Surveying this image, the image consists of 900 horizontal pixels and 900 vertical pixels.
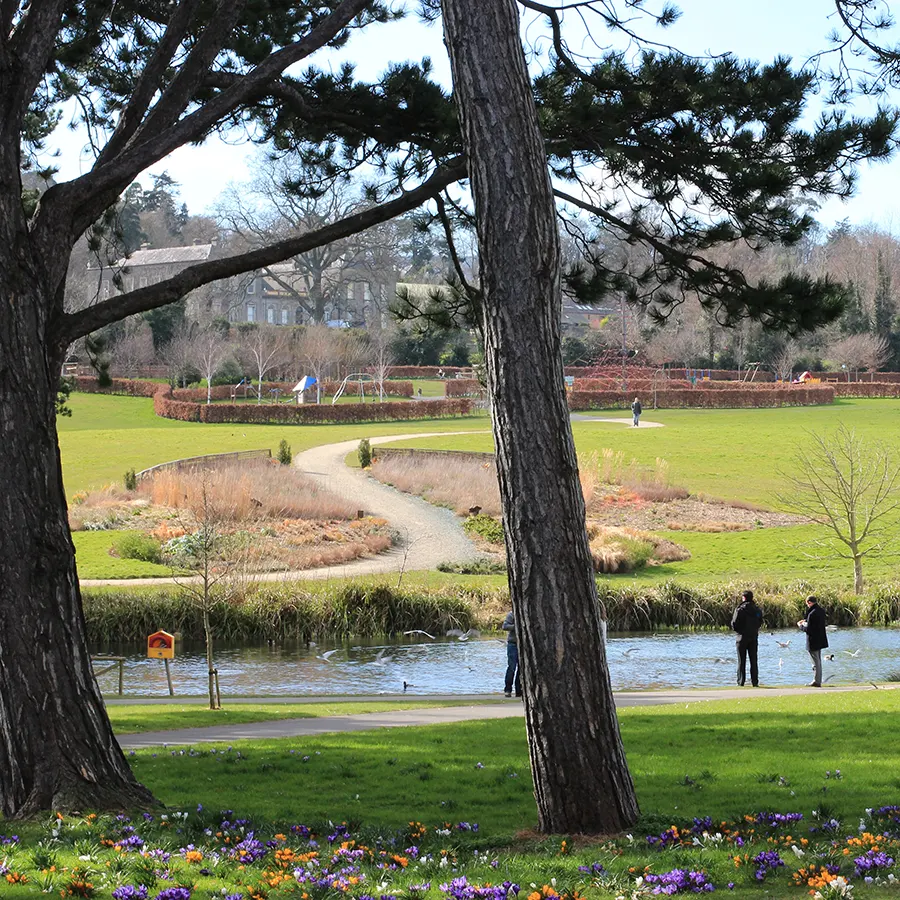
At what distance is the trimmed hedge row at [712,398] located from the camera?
6556cm

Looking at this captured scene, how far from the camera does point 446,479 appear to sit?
39844 mm

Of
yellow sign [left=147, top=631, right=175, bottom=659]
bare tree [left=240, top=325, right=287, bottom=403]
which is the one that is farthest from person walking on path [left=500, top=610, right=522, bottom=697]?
bare tree [left=240, top=325, right=287, bottom=403]

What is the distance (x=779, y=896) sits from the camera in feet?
15.3

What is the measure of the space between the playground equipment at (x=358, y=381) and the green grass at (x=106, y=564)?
108ft

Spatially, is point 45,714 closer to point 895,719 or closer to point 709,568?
point 895,719

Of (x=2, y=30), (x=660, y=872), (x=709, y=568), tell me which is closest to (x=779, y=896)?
(x=660, y=872)

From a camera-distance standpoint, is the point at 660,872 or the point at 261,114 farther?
the point at 261,114

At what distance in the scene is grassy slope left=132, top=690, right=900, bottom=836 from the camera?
25.1 ft

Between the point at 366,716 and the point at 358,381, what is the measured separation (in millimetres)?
57906

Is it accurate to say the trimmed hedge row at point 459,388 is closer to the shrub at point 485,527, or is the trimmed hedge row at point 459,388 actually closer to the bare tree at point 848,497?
the bare tree at point 848,497

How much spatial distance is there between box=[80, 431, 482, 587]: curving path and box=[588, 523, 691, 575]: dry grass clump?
11.0 ft

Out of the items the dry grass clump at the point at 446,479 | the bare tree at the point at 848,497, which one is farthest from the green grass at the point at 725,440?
the dry grass clump at the point at 446,479

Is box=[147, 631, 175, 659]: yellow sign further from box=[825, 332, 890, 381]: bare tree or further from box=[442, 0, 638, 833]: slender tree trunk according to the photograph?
box=[825, 332, 890, 381]: bare tree

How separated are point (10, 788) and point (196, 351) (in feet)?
197
